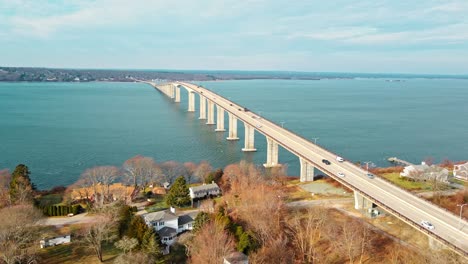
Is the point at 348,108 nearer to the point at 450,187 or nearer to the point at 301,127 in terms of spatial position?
the point at 301,127

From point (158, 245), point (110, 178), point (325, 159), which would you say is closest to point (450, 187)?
point (325, 159)

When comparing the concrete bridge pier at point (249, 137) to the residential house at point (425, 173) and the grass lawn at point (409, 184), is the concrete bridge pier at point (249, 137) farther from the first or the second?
the residential house at point (425, 173)

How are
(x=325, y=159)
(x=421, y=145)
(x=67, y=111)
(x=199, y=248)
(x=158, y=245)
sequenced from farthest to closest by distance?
(x=67, y=111) → (x=421, y=145) → (x=325, y=159) → (x=158, y=245) → (x=199, y=248)

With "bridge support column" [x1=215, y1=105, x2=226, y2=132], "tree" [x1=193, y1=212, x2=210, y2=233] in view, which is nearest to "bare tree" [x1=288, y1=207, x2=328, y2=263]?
"tree" [x1=193, y1=212, x2=210, y2=233]

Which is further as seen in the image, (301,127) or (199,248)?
(301,127)

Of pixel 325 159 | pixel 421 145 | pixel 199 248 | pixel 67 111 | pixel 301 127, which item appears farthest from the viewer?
pixel 67 111

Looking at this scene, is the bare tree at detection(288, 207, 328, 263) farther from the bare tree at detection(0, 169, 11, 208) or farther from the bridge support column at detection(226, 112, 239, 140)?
the bridge support column at detection(226, 112, 239, 140)

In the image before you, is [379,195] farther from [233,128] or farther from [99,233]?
[233,128]
